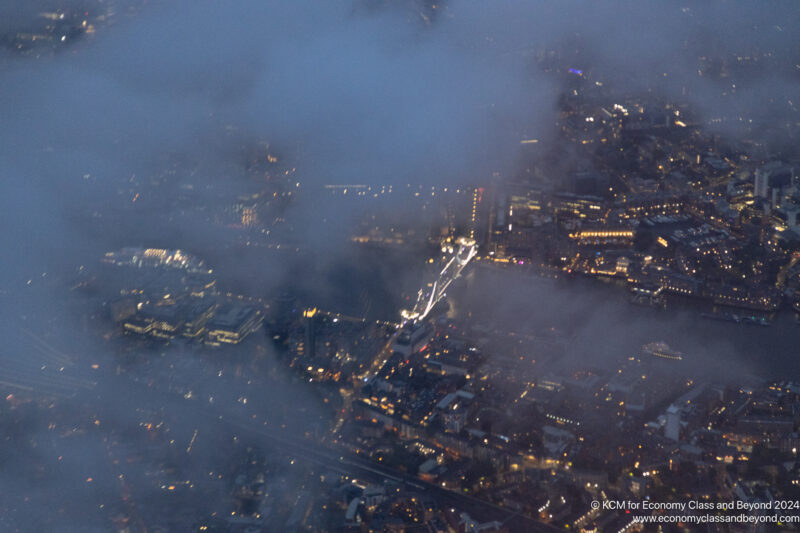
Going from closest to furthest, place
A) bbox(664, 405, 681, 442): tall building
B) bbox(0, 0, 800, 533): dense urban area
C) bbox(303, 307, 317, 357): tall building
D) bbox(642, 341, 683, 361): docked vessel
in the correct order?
1. bbox(0, 0, 800, 533): dense urban area
2. bbox(664, 405, 681, 442): tall building
3. bbox(642, 341, 683, 361): docked vessel
4. bbox(303, 307, 317, 357): tall building

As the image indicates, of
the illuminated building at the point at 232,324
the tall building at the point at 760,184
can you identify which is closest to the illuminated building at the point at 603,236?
the tall building at the point at 760,184

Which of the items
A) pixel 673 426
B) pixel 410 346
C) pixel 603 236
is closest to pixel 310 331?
pixel 410 346

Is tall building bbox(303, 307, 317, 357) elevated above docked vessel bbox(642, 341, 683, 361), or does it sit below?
below

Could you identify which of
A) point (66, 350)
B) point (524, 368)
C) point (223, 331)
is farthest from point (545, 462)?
point (66, 350)

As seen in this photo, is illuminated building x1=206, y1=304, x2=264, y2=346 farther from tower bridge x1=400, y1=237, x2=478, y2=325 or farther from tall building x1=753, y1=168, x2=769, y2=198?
tall building x1=753, y1=168, x2=769, y2=198

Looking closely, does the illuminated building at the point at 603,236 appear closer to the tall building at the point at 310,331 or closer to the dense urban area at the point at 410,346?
the dense urban area at the point at 410,346

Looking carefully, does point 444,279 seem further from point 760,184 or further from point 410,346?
point 760,184

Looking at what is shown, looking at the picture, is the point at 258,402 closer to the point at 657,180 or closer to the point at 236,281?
the point at 236,281

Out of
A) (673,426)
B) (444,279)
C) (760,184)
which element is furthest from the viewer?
(760,184)

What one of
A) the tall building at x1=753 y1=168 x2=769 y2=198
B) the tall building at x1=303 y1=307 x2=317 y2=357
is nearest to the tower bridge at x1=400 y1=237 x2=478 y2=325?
the tall building at x1=303 y1=307 x2=317 y2=357

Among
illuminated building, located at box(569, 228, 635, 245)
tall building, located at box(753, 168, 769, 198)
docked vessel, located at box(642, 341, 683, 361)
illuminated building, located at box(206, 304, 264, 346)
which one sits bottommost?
illuminated building, located at box(206, 304, 264, 346)

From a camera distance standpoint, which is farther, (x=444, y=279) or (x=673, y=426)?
(x=444, y=279)

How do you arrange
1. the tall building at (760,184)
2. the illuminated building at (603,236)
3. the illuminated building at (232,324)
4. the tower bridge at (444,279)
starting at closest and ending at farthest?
the illuminated building at (232,324)
the tower bridge at (444,279)
the illuminated building at (603,236)
the tall building at (760,184)
